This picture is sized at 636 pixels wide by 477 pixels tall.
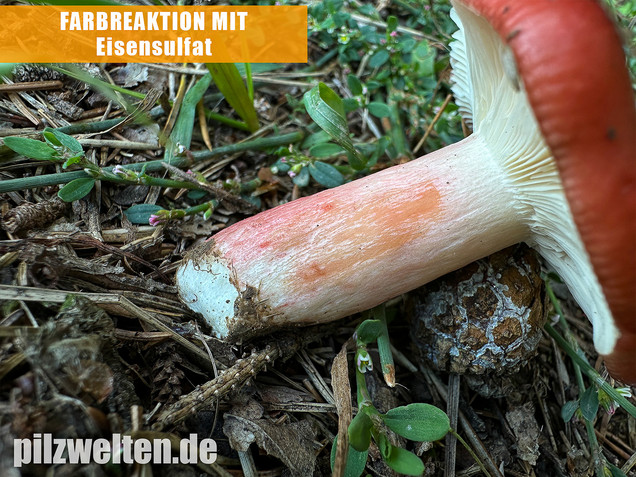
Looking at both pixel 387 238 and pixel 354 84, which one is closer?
pixel 387 238

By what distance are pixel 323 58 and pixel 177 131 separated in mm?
1153

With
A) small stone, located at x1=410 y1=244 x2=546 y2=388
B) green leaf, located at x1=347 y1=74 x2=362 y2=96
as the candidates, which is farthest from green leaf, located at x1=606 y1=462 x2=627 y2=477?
green leaf, located at x1=347 y1=74 x2=362 y2=96

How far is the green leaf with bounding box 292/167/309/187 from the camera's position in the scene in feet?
8.39

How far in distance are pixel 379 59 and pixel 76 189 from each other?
194cm

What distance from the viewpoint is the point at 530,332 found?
2.10m

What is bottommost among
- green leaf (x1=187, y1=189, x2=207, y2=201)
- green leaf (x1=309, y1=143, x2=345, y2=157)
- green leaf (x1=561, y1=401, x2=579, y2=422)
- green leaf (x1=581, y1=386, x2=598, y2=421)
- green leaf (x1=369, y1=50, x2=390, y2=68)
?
green leaf (x1=561, y1=401, x2=579, y2=422)

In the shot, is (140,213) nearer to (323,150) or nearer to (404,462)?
(323,150)

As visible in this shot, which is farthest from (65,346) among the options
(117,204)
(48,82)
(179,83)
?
(179,83)

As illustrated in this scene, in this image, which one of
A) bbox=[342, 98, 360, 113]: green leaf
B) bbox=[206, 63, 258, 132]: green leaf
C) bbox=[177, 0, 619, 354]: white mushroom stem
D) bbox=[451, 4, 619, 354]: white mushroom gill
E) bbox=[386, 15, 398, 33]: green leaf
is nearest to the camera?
bbox=[451, 4, 619, 354]: white mushroom gill

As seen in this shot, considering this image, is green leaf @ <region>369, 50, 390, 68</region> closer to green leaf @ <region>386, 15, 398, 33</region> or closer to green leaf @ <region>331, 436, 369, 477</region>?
green leaf @ <region>386, 15, 398, 33</region>

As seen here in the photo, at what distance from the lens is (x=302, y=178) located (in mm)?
2570

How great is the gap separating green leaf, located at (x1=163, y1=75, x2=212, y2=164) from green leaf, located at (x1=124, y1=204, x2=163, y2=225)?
0.99 ft

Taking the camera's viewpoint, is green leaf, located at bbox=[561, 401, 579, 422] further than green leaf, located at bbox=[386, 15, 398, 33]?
No

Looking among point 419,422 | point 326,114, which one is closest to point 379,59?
point 326,114
